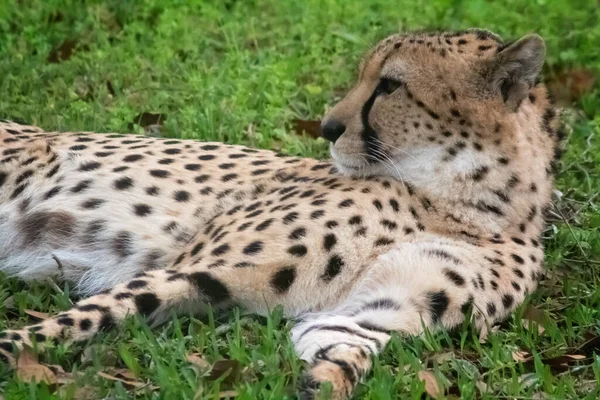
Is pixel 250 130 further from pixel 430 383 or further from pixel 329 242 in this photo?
pixel 430 383

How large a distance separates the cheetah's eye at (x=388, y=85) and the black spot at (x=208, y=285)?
99cm

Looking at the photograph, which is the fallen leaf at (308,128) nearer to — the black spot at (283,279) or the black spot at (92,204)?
the black spot at (92,204)

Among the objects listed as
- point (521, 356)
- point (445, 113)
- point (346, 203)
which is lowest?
point (521, 356)

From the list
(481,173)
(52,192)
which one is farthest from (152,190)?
(481,173)

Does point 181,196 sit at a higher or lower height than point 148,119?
higher

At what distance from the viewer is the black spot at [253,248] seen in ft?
13.2

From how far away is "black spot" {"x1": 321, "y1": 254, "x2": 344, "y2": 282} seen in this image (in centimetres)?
398

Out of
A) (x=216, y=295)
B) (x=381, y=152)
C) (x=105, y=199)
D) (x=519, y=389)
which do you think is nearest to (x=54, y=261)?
(x=105, y=199)

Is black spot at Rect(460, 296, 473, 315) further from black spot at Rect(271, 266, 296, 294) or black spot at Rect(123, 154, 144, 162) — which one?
black spot at Rect(123, 154, 144, 162)

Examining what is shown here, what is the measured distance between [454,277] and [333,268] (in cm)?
40

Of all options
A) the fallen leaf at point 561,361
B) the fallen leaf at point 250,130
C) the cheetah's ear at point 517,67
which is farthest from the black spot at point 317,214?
the fallen leaf at point 250,130

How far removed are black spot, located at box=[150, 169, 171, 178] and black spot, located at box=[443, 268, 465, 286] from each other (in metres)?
1.28

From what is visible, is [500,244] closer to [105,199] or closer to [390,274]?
[390,274]

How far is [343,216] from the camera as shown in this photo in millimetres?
4098
